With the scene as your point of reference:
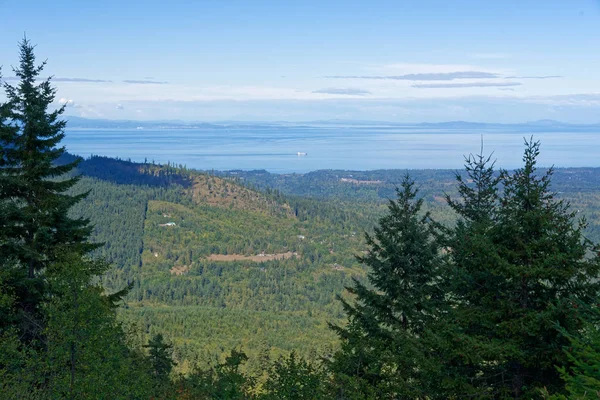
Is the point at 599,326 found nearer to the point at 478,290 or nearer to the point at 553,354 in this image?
the point at 553,354

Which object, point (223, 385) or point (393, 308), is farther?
point (393, 308)

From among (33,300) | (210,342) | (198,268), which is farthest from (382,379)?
(198,268)

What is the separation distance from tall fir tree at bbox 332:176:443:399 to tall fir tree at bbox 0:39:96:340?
34.0 ft

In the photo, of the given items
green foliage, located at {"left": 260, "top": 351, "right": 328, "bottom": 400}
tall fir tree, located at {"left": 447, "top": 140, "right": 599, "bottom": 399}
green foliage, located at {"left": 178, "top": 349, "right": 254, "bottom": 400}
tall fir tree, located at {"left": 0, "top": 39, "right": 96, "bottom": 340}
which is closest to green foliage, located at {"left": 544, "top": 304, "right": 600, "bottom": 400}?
tall fir tree, located at {"left": 447, "top": 140, "right": 599, "bottom": 399}

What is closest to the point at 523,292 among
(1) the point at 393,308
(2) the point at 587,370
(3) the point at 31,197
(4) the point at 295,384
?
(2) the point at 587,370

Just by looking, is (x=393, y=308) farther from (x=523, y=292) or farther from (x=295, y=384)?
(x=523, y=292)

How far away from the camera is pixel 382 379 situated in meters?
15.3

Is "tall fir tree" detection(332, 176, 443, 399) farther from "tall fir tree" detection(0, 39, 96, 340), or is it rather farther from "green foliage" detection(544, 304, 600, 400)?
"tall fir tree" detection(0, 39, 96, 340)

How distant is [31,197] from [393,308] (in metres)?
14.0

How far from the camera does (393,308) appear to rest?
1755cm

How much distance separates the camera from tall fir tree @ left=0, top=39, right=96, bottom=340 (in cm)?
1684

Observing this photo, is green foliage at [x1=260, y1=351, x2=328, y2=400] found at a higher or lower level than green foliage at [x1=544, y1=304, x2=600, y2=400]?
lower

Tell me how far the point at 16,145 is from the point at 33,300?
5.80 metres

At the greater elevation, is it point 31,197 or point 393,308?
point 31,197
